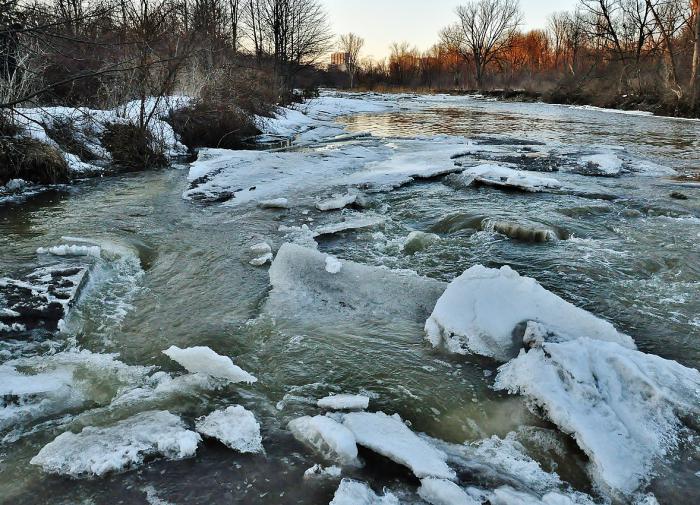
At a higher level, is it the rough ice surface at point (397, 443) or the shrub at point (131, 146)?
the shrub at point (131, 146)

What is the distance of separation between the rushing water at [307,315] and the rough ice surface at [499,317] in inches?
5.8

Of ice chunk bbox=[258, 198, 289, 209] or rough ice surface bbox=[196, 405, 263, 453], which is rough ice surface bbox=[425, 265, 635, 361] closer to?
rough ice surface bbox=[196, 405, 263, 453]

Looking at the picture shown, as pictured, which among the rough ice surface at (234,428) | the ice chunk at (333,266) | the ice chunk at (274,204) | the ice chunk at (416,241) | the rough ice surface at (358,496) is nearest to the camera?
the rough ice surface at (358,496)

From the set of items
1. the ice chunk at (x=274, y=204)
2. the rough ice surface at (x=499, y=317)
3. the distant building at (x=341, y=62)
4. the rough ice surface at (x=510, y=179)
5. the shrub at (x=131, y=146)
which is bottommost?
the rough ice surface at (x=499, y=317)

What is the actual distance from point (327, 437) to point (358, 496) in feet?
1.07


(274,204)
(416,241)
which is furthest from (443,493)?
Result: (274,204)

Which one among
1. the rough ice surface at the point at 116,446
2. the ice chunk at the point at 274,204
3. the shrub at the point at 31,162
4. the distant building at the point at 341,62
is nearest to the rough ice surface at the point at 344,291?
the rough ice surface at the point at 116,446

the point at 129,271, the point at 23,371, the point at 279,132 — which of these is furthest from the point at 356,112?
the point at 23,371

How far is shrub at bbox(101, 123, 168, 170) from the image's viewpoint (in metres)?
8.41

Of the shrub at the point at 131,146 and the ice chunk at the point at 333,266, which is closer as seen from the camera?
the ice chunk at the point at 333,266

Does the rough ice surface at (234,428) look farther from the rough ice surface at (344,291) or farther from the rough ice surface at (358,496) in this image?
the rough ice surface at (344,291)

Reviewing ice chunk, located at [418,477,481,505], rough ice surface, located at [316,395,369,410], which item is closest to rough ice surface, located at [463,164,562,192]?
rough ice surface, located at [316,395,369,410]

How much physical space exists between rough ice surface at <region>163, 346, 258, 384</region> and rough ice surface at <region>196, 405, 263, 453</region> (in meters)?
0.28

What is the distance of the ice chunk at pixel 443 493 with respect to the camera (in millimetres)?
1759
